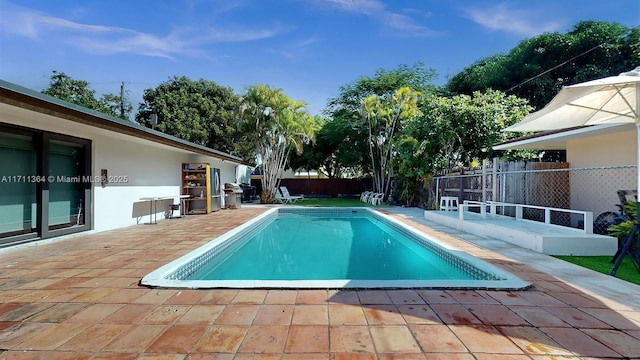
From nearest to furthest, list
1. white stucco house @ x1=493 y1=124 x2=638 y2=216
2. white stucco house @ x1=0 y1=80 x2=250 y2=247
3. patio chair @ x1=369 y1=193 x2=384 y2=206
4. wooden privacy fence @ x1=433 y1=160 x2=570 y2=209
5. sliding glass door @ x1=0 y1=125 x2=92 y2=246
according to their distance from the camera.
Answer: white stucco house @ x1=0 y1=80 x2=250 y2=247
sliding glass door @ x1=0 y1=125 x2=92 y2=246
white stucco house @ x1=493 y1=124 x2=638 y2=216
wooden privacy fence @ x1=433 y1=160 x2=570 y2=209
patio chair @ x1=369 y1=193 x2=384 y2=206

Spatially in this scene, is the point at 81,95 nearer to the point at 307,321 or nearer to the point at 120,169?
the point at 120,169

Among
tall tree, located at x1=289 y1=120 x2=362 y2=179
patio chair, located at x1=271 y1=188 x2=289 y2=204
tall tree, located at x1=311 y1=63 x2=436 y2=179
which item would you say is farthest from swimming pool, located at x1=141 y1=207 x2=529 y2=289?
tall tree, located at x1=311 y1=63 x2=436 y2=179

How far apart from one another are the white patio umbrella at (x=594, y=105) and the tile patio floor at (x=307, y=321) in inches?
77.7

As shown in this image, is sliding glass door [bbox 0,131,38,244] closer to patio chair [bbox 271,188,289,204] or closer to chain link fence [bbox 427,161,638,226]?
chain link fence [bbox 427,161,638,226]

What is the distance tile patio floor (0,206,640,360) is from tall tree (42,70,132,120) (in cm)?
2460

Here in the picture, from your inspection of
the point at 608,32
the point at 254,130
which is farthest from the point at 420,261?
the point at 608,32

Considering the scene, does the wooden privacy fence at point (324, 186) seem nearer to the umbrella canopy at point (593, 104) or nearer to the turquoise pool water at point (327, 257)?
the turquoise pool water at point (327, 257)

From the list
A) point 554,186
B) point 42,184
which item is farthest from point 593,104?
point 42,184

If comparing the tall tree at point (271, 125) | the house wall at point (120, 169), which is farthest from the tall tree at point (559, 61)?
the house wall at point (120, 169)

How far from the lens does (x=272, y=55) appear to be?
1570 cm

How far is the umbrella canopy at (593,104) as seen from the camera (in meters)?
3.55

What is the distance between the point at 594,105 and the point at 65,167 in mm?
9771

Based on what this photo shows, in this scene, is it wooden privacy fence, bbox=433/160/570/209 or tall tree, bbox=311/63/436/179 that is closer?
wooden privacy fence, bbox=433/160/570/209

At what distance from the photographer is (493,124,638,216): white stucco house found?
7.25 meters
